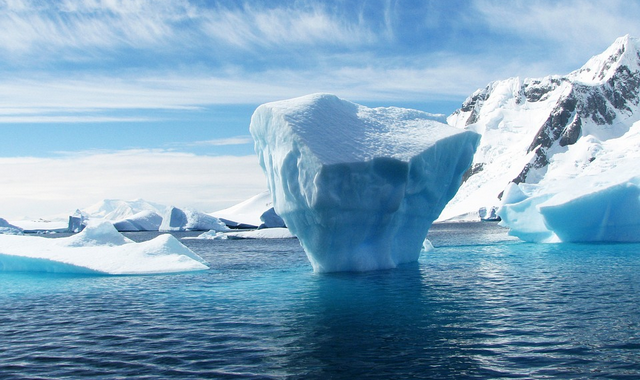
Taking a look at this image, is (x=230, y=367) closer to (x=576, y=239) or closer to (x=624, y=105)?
(x=576, y=239)

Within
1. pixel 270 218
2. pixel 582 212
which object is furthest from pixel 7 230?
pixel 582 212

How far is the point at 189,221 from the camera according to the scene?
274 feet

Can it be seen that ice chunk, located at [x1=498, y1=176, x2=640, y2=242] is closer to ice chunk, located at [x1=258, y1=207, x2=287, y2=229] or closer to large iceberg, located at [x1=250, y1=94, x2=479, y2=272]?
large iceberg, located at [x1=250, y1=94, x2=479, y2=272]

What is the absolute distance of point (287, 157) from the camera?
65.0 ft

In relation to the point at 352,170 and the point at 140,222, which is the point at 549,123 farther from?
the point at 352,170

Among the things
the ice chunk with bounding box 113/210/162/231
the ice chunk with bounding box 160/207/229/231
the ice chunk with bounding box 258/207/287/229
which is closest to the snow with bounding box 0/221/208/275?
the ice chunk with bounding box 258/207/287/229

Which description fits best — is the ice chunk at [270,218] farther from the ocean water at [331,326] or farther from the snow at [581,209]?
the ocean water at [331,326]

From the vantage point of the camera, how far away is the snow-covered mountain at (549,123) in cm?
15088

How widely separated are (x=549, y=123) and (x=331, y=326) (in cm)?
16514

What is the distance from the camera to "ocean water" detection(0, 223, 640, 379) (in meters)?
9.04

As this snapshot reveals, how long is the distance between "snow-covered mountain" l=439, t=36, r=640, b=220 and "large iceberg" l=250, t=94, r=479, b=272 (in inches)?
4424

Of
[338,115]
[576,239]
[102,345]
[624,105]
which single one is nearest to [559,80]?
[624,105]

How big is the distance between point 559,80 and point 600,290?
191047 mm

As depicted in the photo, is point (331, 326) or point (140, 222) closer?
point (331, 326)
